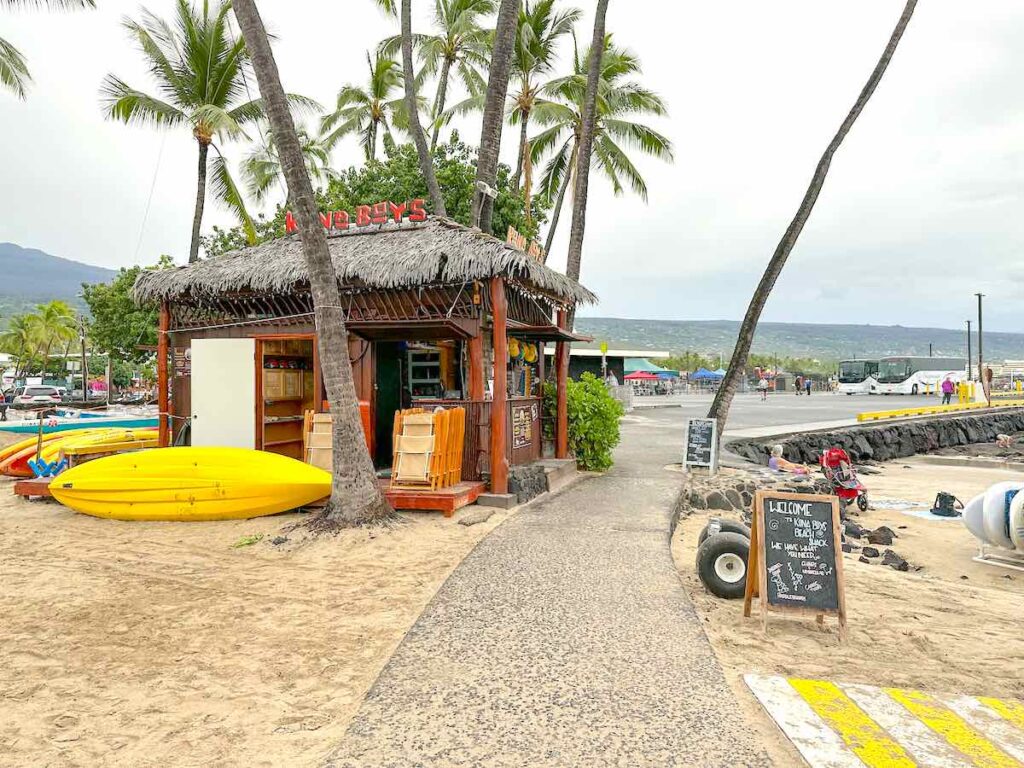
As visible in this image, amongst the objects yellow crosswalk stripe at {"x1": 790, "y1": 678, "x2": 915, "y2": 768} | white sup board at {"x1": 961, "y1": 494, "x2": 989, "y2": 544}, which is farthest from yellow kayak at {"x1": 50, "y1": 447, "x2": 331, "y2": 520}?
white sup board at {"x1": 961, "y1": 494, "x2": 989, "y2": 544}

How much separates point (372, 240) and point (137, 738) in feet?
26.4

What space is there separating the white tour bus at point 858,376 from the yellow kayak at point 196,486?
2059 inches

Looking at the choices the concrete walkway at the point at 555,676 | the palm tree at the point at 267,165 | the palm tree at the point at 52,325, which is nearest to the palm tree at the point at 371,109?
the palm tree at the point at 267,165

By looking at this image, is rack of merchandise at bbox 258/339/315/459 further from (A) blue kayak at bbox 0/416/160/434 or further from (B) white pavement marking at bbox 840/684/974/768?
(A) blue kayak at bbox 0/416/160/434

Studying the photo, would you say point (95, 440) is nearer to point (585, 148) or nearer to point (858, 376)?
A: point (585, 148)

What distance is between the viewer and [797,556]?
15.3 feet

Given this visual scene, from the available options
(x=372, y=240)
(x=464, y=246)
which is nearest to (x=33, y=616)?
(x=464, y=246)

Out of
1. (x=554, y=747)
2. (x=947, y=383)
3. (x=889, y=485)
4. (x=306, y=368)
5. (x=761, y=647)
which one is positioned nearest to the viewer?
(x=554, y=747)

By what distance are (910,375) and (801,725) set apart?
179 ft

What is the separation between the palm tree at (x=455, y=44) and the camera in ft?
64.7

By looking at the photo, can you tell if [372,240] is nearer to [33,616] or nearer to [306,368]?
[306,368]

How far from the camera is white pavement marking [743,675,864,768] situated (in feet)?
9.33

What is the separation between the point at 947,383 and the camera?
36.4 metres

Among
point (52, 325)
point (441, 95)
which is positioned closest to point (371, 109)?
point (441, 95)
